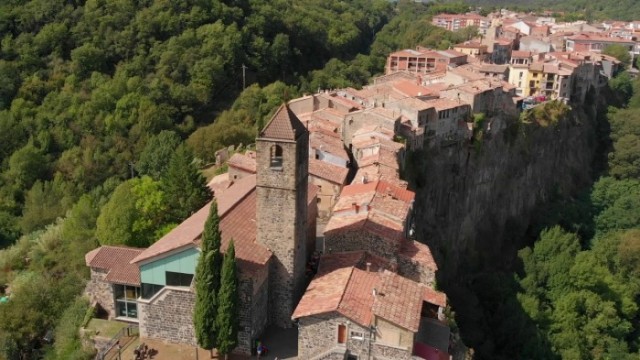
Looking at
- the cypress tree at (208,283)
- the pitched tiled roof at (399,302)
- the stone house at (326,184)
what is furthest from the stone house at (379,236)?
the cypress tree at (208,283)

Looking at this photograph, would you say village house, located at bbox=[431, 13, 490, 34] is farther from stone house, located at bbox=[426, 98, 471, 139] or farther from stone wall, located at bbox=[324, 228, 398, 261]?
stone wall, located at bbox=[324, 228, 398, 261]

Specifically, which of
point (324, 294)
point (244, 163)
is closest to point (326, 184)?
point (244, 163)

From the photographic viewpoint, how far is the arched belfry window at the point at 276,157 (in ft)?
84.9

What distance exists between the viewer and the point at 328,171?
4128 cm

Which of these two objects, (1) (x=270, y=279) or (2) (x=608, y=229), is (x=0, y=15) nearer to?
(1) (x=270, y=279)

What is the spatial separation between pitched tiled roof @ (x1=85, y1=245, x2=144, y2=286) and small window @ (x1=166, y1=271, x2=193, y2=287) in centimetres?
199

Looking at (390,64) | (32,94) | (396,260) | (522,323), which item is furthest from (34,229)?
(390,64)

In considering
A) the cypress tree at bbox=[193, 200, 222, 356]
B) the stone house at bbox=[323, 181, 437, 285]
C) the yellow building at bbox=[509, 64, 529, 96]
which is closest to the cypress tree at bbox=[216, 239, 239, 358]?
the cypress tree at bbox=[193, 200, 222, 356]

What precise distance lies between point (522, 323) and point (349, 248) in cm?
2048

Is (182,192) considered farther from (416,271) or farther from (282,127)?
(416,271)

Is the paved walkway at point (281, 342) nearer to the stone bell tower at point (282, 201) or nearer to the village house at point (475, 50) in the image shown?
the stone bell tower at point (282, 201)

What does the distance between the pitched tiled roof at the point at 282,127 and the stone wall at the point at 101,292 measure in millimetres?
10405

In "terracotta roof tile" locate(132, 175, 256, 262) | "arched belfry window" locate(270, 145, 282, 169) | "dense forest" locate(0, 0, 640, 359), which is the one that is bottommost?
"dense forest" locate(0, 0, 640, 359)

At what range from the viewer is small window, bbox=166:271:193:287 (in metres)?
25.5
